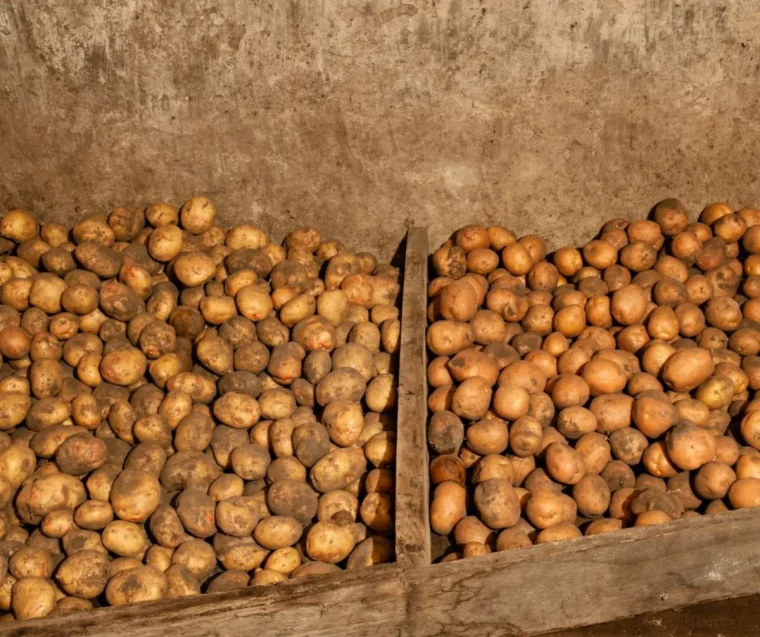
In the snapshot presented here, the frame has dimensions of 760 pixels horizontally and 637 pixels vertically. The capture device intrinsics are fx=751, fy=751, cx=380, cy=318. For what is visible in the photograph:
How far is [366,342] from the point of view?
13.4ft

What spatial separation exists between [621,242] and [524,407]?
1.58 m

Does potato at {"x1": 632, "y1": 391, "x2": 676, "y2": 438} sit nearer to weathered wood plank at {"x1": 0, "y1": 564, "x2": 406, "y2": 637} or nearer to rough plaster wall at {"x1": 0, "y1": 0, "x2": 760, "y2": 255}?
weathered wood plank at {"x1": 0, "y1": 564, "x2": 406, "y2": 637}

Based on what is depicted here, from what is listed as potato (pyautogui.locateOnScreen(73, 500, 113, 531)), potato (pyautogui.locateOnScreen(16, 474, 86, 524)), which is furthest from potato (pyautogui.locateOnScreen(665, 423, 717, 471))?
potato (pyautogui.locateOnScreen(16, 474, 86, 524))

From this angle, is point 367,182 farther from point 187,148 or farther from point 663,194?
point 663,194

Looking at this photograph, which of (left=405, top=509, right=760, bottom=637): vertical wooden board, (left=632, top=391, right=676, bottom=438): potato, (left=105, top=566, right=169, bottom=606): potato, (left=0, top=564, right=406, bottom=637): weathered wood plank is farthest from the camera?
(left=632, top=391, right=676, bottom=438): potato

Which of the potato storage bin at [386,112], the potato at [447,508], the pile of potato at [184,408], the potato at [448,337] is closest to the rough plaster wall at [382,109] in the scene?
the potato storage bin at [386,112]

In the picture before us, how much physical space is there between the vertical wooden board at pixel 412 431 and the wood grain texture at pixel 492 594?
0.12m

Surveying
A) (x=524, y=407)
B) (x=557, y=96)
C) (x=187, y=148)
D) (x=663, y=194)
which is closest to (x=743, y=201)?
(x=663, y=194)

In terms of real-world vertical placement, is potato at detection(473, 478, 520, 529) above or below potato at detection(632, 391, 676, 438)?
below

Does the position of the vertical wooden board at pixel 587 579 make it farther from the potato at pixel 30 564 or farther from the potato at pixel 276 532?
the potato at pixel 30 564

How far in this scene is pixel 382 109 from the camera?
4613 millimetres

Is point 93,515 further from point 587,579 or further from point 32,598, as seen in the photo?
point 587,579

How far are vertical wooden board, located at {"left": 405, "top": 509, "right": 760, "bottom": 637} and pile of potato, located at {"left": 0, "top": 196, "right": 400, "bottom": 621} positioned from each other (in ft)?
1.30

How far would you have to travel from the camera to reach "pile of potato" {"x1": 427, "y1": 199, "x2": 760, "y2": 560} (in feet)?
10.9
